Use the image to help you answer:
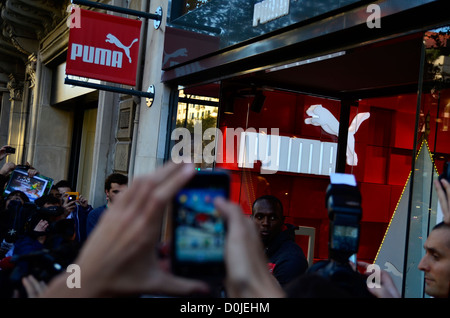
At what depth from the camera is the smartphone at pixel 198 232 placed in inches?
41.1

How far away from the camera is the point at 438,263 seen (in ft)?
7.07

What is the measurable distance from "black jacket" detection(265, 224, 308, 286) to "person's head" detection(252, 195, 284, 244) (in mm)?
151

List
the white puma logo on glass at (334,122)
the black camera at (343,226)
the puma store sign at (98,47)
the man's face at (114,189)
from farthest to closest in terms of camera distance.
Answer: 1. the white puma logo on glass at (334,122)
2. the puma store sign at (98,47)
3. the man's face at (114,189)
4. the black camera at (343,226)

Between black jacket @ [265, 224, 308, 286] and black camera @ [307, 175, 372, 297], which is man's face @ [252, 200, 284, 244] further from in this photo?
black camera @ [307, 175, 372, 297]

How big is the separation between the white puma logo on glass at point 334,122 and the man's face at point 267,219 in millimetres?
3271

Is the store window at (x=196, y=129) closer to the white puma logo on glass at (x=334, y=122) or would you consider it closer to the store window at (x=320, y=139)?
the store window at (x=320, y=139)

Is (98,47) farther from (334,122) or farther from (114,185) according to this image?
(334,122)

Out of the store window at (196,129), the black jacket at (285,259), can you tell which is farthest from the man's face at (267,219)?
the store window at (196,129)

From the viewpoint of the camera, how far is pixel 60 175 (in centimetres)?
1408

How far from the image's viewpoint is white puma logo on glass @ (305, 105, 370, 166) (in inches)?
300

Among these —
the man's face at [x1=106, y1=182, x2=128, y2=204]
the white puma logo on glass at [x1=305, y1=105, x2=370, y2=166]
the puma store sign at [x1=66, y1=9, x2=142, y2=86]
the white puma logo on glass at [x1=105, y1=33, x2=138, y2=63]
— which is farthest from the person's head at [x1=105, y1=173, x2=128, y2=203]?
the white puma logo on glass at [x1=305, y1=105, x2=370, y2=166]

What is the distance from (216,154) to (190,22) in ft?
5.42
